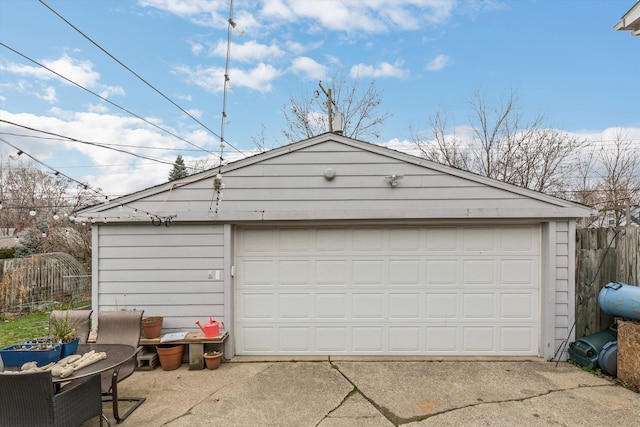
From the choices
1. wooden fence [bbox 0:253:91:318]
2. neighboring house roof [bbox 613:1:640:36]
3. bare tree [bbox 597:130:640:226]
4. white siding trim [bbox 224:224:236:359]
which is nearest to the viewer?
neighboring house roof [bbox 613:1:640:36]

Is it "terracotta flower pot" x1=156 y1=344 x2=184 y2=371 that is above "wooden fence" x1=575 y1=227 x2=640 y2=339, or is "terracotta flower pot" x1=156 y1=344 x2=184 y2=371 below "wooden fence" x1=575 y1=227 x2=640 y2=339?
below

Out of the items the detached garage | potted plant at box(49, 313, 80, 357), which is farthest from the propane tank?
potted plant at box(49, 313, 80, 357)

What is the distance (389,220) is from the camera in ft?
15.2

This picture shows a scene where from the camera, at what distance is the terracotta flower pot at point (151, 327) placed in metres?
4.36

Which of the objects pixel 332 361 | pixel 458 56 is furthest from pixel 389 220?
pixel 458 56

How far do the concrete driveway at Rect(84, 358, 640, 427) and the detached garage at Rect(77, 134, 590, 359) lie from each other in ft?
1.57

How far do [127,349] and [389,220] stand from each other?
3.49 m

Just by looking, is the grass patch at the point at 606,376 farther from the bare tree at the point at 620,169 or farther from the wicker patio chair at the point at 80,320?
the bare tree at the point at 620,169

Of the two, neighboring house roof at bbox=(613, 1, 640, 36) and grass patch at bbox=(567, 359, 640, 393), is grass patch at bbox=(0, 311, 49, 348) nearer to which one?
grass patch at bbox=(567, 359, 640, 393)

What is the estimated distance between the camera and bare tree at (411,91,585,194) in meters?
9.70

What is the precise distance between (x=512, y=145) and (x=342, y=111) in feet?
18.4

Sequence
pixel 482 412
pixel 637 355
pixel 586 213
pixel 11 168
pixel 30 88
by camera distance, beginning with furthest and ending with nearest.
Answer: pixel 11 168
pixel 586 213
pixel 30 88
pixel 637 355
pixel 482 412

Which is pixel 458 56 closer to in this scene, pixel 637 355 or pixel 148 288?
pixel 637 355

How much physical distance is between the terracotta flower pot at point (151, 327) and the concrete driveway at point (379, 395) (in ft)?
1.54
